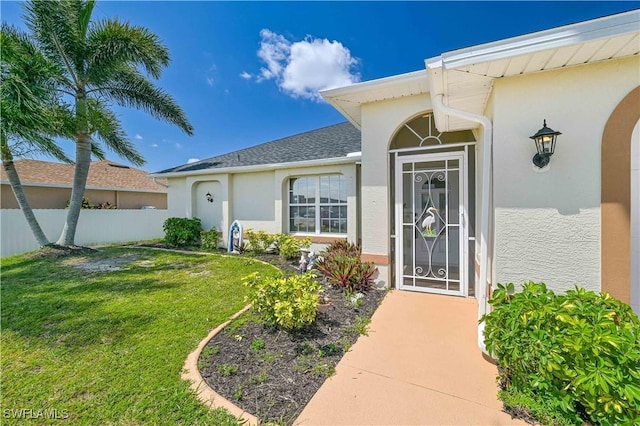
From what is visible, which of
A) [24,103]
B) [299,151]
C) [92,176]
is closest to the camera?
[24,103]

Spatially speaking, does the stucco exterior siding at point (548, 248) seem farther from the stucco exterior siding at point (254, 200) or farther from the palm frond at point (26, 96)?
the palm frond at point (26, 96)

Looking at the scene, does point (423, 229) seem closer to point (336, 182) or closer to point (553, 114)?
point (553, 114)

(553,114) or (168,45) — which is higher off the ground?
(168,45)

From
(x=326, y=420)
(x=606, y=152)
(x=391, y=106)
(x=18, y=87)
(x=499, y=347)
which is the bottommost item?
(x=326, y=420)

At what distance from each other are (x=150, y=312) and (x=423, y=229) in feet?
19.4

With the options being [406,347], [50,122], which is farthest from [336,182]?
[50,122]

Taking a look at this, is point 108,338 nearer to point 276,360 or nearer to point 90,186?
point 276,360

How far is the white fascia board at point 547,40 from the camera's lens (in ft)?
8.61

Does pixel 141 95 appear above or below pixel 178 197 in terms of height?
above

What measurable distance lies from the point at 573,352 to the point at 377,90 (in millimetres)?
5178

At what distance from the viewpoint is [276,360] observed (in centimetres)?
346

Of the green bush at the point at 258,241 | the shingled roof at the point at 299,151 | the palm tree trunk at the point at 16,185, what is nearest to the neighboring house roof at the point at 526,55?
the shingled roof at the point at 299,151

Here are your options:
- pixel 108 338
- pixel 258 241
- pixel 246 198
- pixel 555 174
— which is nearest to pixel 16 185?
pixel 246 198

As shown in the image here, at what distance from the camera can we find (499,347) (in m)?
2.68
